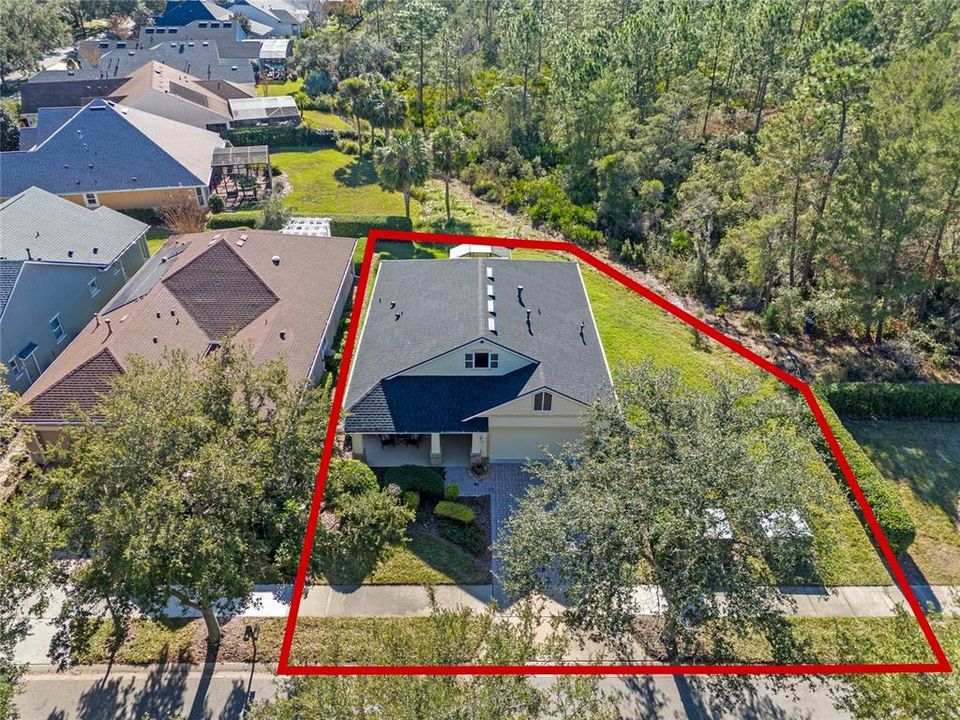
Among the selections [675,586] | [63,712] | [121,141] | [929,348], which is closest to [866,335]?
[929,348]

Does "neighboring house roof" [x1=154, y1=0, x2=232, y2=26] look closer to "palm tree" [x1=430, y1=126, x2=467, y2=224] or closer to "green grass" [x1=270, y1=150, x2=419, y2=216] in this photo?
"green grass" [x1=270, y1=150, x2=419, y2=216]

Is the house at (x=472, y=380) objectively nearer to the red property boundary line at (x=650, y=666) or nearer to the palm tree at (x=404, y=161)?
the red property boundary line at (x=650, y=666)

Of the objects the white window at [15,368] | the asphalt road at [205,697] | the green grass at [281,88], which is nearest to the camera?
the asphalt road at [205,697]

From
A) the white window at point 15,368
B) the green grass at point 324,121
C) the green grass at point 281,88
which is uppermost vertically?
the green grass at point 281,88

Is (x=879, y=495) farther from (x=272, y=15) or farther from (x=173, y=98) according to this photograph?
(x=272, y=15)

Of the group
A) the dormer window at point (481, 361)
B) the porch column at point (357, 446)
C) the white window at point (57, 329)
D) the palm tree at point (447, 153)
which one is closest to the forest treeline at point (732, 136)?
the palm tree at point (447, 153)

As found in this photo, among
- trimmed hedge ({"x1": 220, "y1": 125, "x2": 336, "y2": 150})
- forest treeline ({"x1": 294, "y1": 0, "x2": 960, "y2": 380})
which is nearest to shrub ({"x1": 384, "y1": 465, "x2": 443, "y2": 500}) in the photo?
forest treeline ({"x1": 294, "y1": 0, "x2": 960, "y2": 380})

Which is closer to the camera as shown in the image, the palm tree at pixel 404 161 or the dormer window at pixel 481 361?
the dormer window at pixel 481 361
